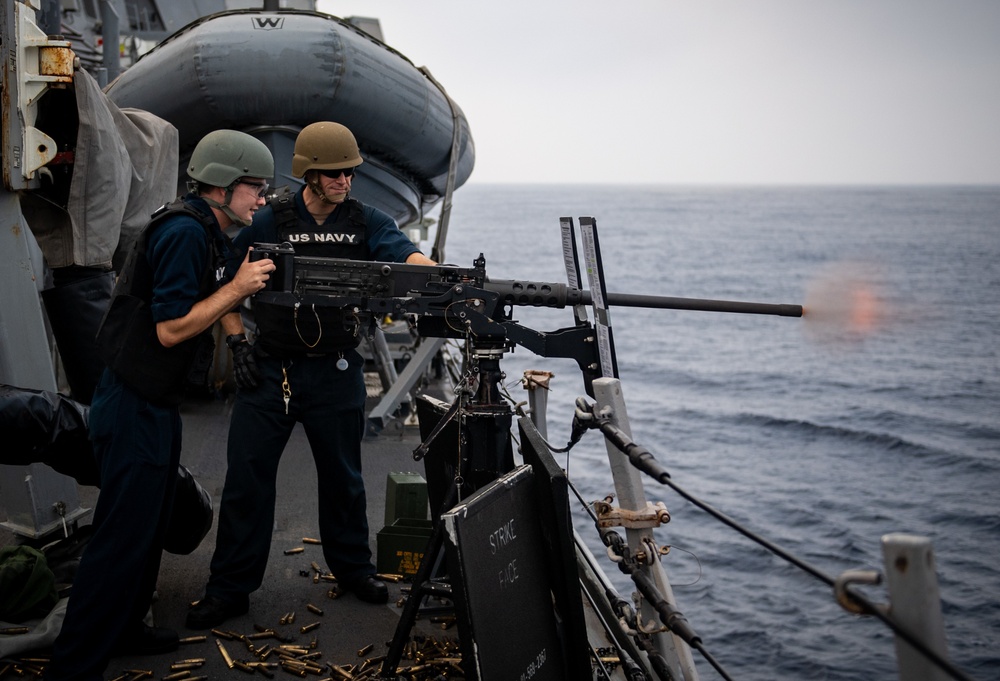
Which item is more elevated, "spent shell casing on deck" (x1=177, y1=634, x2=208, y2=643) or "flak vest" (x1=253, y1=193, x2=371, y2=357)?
"flak vest" (x1=253, y1=193, x2=371, y2=357)

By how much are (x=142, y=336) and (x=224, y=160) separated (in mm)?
721

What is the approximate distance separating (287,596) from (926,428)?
18.6 metres

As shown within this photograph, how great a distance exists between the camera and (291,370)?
455cm

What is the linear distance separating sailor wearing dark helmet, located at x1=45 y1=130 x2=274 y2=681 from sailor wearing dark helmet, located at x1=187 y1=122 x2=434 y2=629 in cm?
56

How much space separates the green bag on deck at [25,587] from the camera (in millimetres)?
4230

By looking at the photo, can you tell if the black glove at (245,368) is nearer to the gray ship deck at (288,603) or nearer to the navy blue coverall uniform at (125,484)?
the navy blue coverall uniform at (125,484)

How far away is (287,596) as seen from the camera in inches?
189

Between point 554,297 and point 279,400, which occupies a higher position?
point 554,297

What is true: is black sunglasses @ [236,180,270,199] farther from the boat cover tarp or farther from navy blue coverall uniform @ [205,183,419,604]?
the boat cover tarp

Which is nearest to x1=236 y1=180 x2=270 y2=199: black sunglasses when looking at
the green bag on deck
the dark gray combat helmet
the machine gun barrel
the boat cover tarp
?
the dark gray combat helmet

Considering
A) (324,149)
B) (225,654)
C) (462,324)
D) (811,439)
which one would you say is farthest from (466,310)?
(811,439)

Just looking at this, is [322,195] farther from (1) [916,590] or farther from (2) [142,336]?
(1) [916,590]

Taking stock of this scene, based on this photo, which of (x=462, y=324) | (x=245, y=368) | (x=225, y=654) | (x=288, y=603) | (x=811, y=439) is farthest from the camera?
(x=811, y=439)

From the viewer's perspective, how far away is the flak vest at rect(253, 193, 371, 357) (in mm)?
4395
